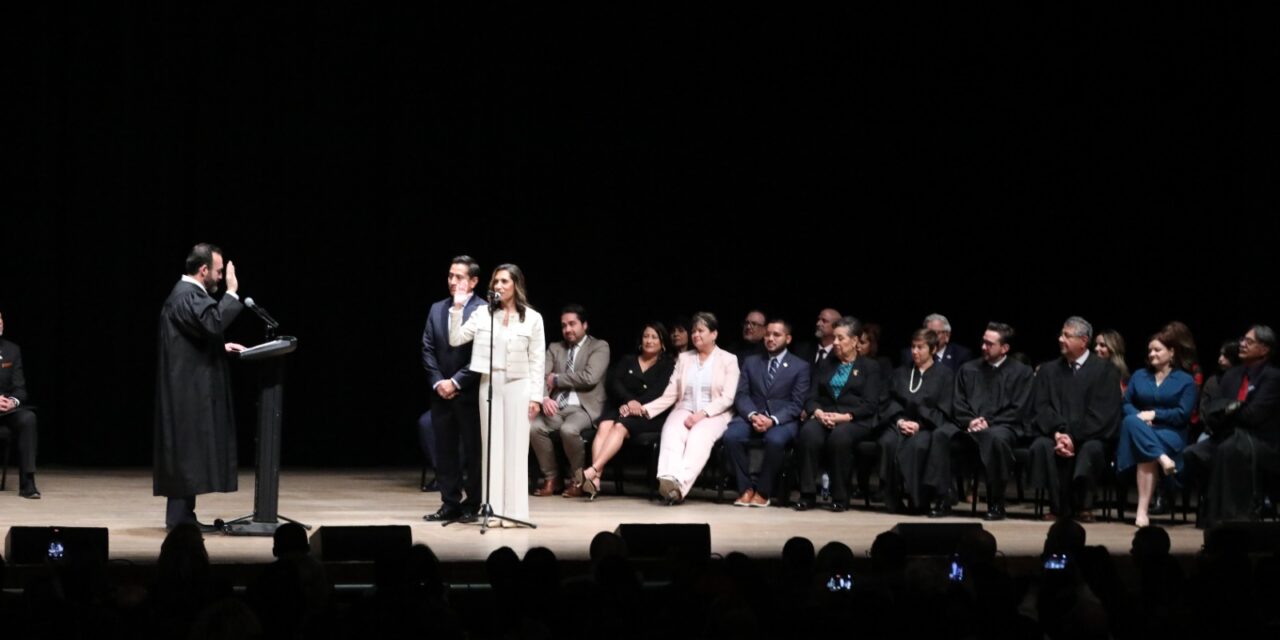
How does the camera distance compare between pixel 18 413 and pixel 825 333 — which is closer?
pixel 18 413

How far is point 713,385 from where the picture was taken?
35.4 ft

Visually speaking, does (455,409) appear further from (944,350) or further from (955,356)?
(955,356)

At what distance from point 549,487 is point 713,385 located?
126 centimetres

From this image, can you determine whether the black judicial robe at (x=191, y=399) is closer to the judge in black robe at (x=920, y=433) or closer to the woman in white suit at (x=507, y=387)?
the woman in white suit at (x=507, y=387)

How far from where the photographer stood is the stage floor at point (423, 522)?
7746 mm

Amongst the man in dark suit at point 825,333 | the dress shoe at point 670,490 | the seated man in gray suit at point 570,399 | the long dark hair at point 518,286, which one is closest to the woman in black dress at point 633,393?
the seated man in gray suit at point 570,399

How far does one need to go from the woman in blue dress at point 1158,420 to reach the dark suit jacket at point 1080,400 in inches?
4.4

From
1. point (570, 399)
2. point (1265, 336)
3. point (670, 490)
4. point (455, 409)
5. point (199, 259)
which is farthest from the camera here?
point (570, 399)

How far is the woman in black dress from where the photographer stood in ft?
35.5

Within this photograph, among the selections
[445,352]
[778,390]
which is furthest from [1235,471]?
[445,352]

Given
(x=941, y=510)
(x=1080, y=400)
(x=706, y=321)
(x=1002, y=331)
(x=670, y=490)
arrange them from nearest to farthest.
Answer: (x=1080, y=400), (x=941, y=510), (x=1002, y=331), (x=670, y=490), (x=706, y=321)

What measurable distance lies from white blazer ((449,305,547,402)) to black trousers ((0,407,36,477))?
2999 millimetres

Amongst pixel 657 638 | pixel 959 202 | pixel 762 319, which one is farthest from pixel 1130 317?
pixel 657 638

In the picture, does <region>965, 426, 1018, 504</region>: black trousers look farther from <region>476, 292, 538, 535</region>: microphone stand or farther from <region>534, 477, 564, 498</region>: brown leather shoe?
<region>476, 292, 538, 535</region>: microphone stand
